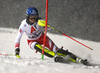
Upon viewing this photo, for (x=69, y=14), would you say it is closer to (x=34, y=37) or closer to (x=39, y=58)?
(x=39, y=58)

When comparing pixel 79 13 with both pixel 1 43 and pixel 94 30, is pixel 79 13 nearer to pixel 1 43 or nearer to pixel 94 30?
pixel 94 30

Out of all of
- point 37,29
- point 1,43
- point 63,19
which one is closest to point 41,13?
point 63,19

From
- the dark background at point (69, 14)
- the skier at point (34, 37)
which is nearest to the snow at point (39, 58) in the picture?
the skier at point (34, 37)

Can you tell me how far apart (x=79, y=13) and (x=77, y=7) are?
10.1 inches

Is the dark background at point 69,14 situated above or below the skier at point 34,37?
above

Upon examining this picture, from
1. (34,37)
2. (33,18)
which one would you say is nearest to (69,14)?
(34,37)

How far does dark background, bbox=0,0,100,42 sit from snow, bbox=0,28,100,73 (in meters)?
0.44

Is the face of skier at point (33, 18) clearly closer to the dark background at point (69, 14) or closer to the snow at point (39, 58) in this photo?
the snow at point (39, 58)

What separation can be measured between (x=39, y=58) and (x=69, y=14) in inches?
161

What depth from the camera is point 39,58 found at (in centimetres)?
418

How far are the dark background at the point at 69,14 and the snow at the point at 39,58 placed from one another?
44 centimetres

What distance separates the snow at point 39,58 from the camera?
2.62m

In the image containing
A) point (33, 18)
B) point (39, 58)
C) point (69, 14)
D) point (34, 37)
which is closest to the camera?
point (33, 18)

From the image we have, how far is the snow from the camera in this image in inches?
103
